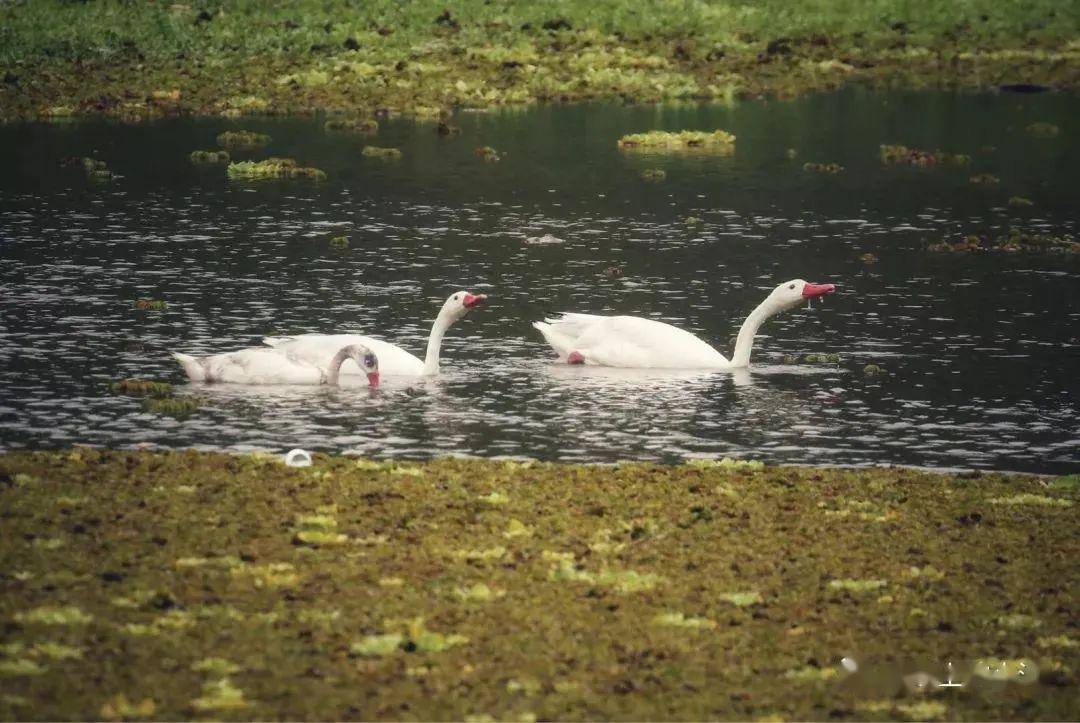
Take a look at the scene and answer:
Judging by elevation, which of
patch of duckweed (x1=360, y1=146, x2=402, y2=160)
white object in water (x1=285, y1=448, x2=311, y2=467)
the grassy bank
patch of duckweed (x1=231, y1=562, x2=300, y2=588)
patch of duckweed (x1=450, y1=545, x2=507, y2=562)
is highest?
the grassy bank

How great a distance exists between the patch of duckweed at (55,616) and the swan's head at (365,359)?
11483 mm

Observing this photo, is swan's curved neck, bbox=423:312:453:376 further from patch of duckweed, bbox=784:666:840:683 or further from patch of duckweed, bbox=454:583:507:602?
patch of duckweed, bbox=784:666:840:683

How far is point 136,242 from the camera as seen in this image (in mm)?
38250

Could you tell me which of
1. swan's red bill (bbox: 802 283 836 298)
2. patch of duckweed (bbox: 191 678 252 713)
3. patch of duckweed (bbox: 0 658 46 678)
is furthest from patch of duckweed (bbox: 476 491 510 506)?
swan's red bill (bbox: 802 283 836 298)

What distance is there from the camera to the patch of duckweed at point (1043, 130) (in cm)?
5869

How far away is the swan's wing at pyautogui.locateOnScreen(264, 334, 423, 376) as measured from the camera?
26688mm

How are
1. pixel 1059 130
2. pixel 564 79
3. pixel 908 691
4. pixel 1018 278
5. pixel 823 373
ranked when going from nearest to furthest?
pixel 908 691
pixel 823 373
pixel 1018 278
pixel 1059 130
pixel 564 79

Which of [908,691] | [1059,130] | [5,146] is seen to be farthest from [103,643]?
[1059,130]

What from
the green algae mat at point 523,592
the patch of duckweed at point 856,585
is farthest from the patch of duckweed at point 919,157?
the patch of duckweed at point 856,585

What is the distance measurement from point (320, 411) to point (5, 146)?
29914 mm

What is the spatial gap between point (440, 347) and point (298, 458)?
27.3 feet

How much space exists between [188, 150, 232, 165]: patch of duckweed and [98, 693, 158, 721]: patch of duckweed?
3761cm

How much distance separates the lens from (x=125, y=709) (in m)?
12.9

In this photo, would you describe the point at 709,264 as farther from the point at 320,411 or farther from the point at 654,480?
the point at 654,480
